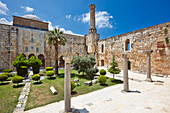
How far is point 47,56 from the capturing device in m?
21.3

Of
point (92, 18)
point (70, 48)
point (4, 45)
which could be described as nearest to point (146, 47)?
point (92, 18)

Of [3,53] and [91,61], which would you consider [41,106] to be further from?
[3,53]

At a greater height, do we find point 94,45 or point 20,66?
point 94,45

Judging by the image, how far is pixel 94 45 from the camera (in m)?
22.8

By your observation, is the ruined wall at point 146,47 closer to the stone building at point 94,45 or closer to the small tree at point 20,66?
the stone building at point 94,45

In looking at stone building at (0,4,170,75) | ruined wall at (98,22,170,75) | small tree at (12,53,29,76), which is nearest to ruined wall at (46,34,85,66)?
stone building at (0,4,170,75)

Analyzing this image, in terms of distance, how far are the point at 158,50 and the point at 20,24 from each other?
2630 cm

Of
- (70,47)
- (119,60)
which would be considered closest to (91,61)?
(119,60)

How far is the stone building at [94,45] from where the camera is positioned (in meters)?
11.7

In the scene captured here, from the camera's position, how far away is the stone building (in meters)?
11.7

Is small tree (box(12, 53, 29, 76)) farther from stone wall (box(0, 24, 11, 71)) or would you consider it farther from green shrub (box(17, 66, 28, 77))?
stone wall (box(0, 24, 11, 71))

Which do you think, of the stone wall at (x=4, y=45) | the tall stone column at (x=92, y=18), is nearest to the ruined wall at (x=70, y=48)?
the tall stone column at (x=92, y=18)

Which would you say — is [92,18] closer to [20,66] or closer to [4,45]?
[20,66]

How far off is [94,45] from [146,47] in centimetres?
1199
